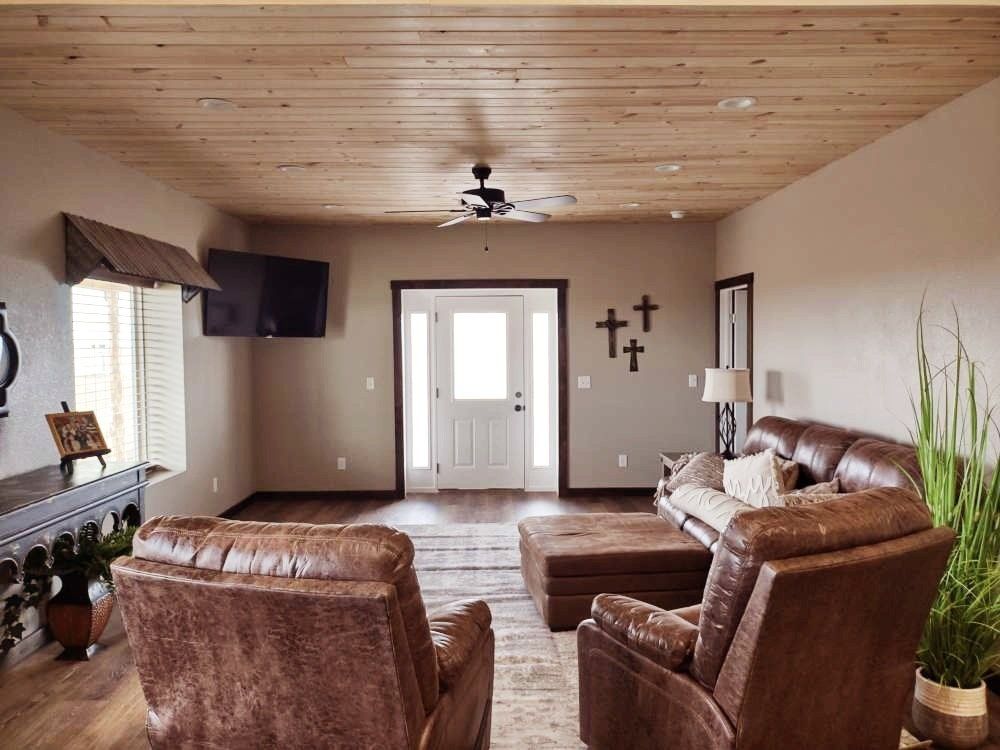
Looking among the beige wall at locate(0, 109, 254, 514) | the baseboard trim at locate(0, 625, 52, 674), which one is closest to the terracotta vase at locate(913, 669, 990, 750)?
the baseboard trim at locate(0, 625, 52, 674)

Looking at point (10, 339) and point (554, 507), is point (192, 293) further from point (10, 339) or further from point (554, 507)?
point (554, 507)

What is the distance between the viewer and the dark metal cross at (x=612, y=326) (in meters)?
6.68

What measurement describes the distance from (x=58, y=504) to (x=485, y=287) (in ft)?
14.0

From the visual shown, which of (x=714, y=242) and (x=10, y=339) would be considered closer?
(x=10, y=339)

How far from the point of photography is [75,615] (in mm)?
3279

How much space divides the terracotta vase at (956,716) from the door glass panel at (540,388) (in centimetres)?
471

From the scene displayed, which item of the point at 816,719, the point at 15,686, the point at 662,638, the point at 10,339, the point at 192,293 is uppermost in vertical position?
the point at 192,293

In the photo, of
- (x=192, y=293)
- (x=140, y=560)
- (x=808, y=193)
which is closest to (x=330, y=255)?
(x=192, y=293)

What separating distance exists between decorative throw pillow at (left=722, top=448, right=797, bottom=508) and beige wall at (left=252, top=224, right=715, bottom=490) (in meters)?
2.36

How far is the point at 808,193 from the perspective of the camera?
4785 mm

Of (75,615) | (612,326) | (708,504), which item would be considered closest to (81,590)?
(75,615)

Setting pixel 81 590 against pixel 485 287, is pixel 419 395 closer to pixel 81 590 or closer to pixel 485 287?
pixel 485 287

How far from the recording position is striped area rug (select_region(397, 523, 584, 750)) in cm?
273

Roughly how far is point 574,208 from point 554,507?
8.65 feet
